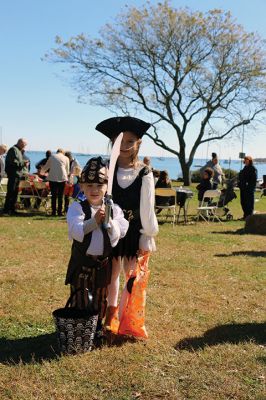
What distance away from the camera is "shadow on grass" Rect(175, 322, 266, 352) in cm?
410

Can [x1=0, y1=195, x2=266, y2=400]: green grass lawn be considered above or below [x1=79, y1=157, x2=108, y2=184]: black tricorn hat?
below

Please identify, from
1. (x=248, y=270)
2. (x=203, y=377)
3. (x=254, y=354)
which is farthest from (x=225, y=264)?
(x=203, y=377)

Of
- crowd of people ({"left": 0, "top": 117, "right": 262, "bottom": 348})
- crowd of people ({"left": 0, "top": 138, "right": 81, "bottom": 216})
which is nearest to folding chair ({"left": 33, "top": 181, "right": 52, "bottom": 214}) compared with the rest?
crowd of people ({"left": 0, "top": 138, "right": 81, "bottom": 216})

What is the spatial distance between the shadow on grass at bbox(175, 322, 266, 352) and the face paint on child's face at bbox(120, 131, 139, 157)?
1660mm

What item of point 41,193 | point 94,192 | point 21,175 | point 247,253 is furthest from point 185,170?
point 94,192

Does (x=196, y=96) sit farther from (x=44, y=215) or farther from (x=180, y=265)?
(x=180, y=265)

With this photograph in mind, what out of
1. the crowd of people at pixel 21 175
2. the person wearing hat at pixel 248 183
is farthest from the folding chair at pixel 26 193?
the person wearing hat at pixel 248 183

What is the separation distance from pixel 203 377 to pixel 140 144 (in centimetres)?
185

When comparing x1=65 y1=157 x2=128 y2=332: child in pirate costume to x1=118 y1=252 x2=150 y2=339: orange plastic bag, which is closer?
x1=65 y1=157 x2=128 y2=332: child in pirate costume

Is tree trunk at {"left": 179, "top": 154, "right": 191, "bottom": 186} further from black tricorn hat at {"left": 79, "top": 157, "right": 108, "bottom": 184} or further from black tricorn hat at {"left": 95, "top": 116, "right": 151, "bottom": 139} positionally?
black tricorn hat at {"left": 79, "top": 157, "right": 108, "bottom": 184}

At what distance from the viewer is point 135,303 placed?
3926 millimetres

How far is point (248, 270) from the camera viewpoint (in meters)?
6.99

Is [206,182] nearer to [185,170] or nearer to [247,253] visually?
[247,253]

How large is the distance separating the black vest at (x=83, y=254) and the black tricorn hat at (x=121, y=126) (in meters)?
0.61
